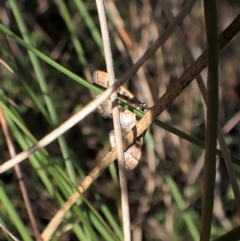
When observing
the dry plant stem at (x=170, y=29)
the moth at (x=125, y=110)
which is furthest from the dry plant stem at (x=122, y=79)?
the moth at (x=125, y=110)

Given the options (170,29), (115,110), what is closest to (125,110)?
(115,110)

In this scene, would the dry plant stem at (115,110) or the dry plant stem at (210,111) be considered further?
the dry plant stem at (115,110)

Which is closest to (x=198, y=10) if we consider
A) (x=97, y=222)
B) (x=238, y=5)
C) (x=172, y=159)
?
(x=238, y=5)

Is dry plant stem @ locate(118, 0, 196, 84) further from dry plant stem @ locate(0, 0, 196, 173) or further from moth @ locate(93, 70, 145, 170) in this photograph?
moth @ locate(93, 70, 145, 170)

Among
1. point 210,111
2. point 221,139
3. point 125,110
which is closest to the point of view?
point 210,111

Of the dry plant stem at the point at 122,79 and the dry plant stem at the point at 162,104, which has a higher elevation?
the dry plant stem at the point at 162,104

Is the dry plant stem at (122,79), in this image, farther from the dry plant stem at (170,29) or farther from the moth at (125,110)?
the moth at (125,110)

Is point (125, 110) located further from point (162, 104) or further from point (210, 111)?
point (210, 111)

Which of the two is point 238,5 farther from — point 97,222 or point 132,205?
point 97,222

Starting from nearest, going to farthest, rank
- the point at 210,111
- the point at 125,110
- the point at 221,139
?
1. the point at 210,111
2. the point at 221,139
3. the point at 125,110
